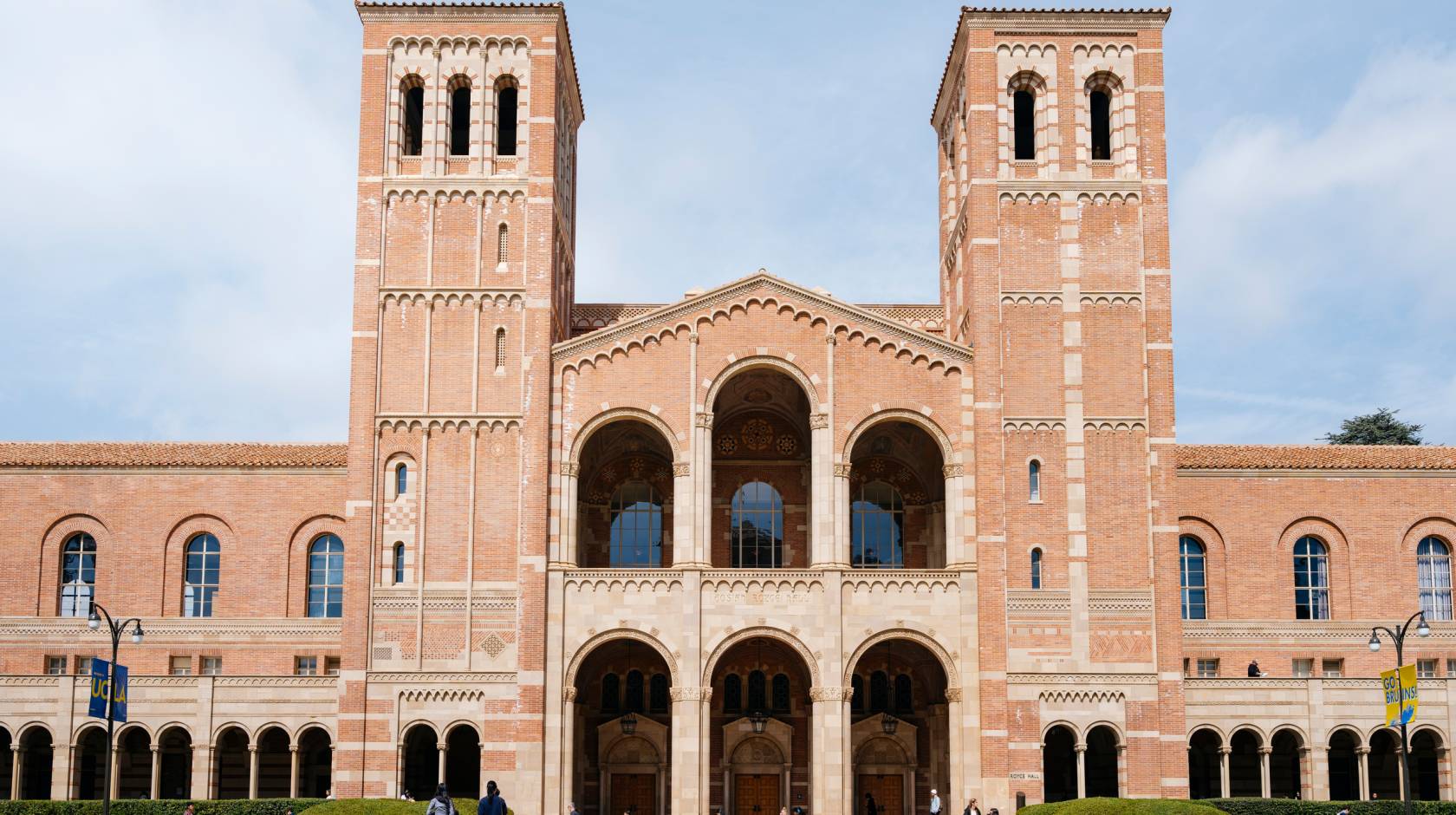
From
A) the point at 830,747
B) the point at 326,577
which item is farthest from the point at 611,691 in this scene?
the point at 326,577

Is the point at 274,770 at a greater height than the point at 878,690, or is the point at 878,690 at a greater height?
the point at 878,690

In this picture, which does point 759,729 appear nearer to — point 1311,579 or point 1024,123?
point 1311,579

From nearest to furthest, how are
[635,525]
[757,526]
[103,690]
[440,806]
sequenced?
1. [440,806]
2. [103,690]
3. [757,526]
4. [635,525]

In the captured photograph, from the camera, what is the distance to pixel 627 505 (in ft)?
155

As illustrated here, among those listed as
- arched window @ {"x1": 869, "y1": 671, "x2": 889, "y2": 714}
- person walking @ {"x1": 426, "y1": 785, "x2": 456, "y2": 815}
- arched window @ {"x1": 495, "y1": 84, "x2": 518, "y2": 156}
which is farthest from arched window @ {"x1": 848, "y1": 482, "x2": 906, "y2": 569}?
person walking @ {"x1": 426, "y1": 785, "x2": 456, "y2": 815}

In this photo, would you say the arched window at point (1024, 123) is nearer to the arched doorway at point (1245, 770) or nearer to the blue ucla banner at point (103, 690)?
the arched doorway at point (1245, 770)

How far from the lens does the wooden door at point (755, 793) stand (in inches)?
1816

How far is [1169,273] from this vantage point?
4294 cm

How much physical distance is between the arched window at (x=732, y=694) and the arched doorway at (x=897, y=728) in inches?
130

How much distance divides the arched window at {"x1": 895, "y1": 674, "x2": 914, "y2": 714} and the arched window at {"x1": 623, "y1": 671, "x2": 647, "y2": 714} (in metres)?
7.51

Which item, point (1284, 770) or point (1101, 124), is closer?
point (1101, 124)

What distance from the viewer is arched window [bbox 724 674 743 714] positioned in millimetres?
46656

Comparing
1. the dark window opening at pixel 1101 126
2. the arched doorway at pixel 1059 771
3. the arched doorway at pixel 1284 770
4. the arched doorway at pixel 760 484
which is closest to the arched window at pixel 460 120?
the arched doorway at pixel 760 484

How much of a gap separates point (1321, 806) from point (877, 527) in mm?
14438
